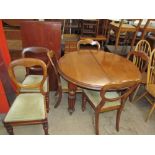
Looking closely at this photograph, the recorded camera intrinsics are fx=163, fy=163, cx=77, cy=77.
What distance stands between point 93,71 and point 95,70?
1.5 inches

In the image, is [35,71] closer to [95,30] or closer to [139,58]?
[139,58]

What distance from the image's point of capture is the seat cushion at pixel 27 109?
4.90ft

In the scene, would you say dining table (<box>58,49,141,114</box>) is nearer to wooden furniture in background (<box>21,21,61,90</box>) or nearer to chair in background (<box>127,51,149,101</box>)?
chair in background (<box>127,51,149,101</box>)

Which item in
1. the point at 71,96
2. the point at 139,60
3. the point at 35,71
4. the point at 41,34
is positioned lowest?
the point at 71,96

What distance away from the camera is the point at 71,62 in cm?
210

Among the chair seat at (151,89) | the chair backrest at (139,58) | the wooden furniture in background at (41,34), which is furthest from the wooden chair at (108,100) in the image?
the wooden furniture in background at (41,34)

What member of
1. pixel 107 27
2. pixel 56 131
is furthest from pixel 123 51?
pixel 56 131

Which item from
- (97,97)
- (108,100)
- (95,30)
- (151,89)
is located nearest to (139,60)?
(151,89)

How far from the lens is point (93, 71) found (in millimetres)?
1906

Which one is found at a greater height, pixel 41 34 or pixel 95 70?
pixel 41 34

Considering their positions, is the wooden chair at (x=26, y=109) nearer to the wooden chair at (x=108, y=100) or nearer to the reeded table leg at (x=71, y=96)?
the reeded table leg at (x=71, y=96)

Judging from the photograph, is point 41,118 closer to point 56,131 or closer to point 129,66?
point 56,131

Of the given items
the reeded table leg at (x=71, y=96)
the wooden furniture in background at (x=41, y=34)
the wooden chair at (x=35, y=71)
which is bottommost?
the reeded table leg at (x=71, y=96)
